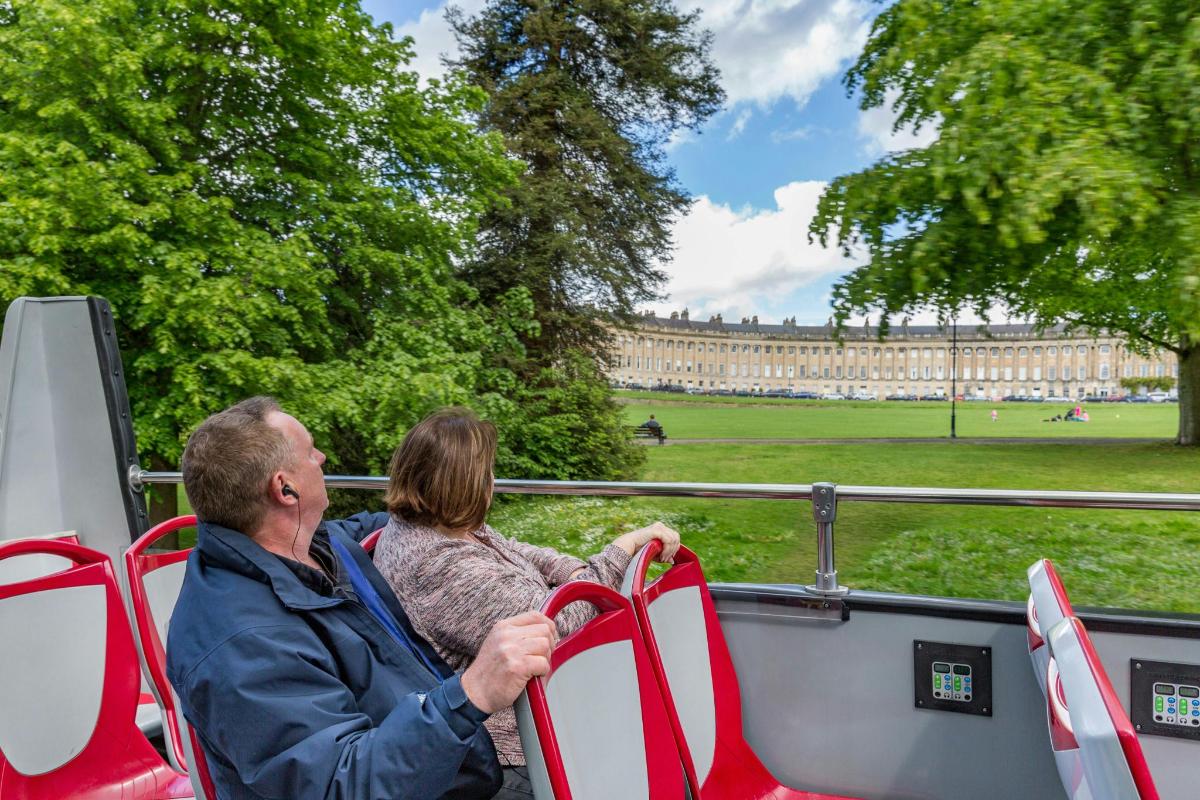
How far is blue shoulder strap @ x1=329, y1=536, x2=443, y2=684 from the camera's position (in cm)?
187

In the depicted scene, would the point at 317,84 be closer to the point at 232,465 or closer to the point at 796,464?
the point at 232,465

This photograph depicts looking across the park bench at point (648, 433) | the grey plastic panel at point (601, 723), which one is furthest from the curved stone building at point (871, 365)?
the grey plastic panel at point (601, 723)

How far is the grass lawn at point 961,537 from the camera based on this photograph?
11.4m

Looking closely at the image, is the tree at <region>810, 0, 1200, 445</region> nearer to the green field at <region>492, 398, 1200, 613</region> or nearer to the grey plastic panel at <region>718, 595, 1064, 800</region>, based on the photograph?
the green field at <region>492, 398, 1200, 613</region>

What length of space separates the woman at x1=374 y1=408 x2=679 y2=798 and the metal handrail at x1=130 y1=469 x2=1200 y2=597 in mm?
463

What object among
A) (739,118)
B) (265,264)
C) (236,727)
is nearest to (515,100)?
(739,118)

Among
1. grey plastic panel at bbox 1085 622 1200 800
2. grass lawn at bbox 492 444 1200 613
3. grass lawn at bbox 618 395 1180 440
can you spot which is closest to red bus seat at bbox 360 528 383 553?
grey plastic panel at bbox 1085 622 1200 800

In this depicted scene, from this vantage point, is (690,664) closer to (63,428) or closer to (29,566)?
(29,566)

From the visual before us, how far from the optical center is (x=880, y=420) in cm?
3959

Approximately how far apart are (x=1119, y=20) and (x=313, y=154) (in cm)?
935

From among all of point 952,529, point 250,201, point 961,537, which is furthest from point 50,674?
point 952,529

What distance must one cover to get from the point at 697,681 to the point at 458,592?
750 mm

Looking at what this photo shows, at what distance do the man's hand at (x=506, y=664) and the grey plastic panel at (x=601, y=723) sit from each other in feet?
0.41

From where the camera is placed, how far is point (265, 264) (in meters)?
10.3
